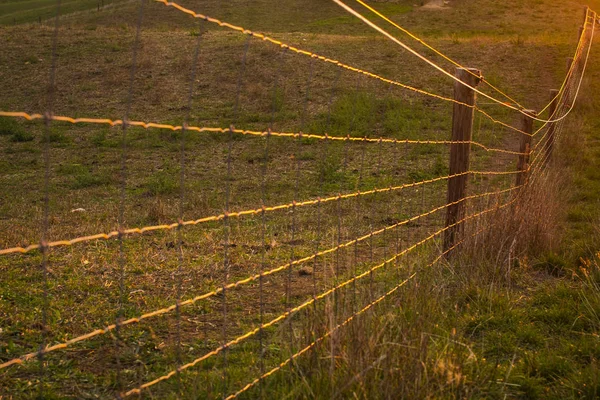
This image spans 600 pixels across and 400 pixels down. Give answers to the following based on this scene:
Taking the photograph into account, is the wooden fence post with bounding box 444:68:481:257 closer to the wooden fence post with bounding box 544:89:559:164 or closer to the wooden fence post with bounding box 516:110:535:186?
the wooden fence post with bounding box 516:110:535:186

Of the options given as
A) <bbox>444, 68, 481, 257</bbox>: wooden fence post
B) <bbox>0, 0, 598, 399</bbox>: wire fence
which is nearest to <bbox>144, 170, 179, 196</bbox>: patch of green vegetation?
<bbox>0, 0, 598, 399</bbox>: wire fence

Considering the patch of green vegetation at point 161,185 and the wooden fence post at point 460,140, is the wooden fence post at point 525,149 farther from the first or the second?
the patch of green vegetation at point 161,185

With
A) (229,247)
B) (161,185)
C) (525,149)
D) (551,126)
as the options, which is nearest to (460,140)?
(525,149)

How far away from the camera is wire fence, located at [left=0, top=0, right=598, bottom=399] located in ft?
11.4

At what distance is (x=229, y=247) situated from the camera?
22.9 feet

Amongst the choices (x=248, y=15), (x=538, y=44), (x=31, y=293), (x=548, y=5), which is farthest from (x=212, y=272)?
(x=548, y=5)

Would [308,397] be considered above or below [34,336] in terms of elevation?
above

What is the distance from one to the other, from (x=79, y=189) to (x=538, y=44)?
46.5 ft

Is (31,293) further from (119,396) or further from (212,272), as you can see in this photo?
(119,396)

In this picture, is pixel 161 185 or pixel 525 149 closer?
pixel 525 149

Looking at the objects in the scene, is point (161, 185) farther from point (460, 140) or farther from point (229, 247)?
point (460, 140)

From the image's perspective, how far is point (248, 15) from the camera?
33.3 meters

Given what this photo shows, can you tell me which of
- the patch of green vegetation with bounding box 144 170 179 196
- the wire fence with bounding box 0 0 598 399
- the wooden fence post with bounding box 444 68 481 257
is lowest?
the patch of green vegetation with bounding box 144 170 179 196

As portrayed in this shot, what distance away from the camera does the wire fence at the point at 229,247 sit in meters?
3.47
